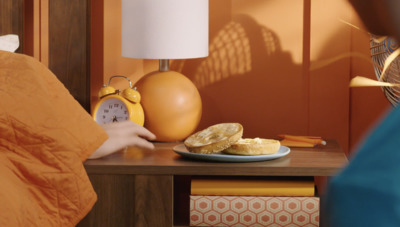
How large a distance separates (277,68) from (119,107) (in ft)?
1.99

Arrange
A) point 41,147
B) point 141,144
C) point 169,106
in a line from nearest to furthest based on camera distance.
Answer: point 41,147 < point 141,144 < point 169,106

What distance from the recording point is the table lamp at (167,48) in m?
1.81

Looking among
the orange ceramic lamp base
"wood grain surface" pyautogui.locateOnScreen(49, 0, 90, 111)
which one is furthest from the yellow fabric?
"wood grain surface" pyautogui.locateOnScreen(49, 0, 90, 111)

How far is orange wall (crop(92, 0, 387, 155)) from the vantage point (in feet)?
6.95

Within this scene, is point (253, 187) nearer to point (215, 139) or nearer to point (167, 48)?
point (215, 139)

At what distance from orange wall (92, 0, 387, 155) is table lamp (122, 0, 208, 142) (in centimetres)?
26

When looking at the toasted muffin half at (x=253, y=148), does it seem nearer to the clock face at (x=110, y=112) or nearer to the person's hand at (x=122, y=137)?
the person's hand at (x=122, y=137)

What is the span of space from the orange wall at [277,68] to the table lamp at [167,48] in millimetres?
265

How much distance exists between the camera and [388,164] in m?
0.19

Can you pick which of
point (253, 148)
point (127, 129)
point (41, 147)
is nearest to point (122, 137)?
point (127, 129)

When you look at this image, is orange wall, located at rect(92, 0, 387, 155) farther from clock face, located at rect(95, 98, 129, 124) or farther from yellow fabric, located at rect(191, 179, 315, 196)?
yellow fabric, located at rect(191, 179, 315, 196)

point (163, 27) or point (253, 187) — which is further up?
point (163, 27)

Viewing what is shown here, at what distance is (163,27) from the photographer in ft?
5.93

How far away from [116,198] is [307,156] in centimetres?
56
